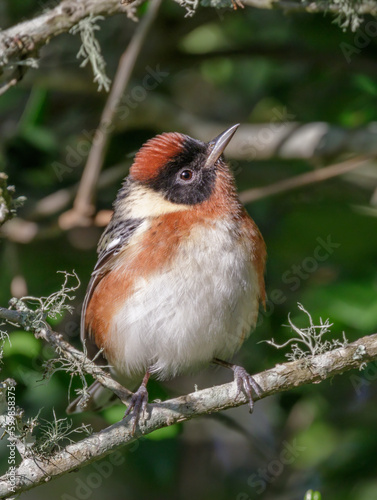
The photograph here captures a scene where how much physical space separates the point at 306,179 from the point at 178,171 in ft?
4.77

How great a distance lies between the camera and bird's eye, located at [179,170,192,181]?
4.82m

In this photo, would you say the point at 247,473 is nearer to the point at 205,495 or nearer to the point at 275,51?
the point at 205,495

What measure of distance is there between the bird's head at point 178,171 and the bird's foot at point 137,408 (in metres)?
1.23

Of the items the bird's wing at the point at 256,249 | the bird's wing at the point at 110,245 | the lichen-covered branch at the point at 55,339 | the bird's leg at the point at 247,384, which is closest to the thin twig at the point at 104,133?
the bird's wing at the point at 110,245

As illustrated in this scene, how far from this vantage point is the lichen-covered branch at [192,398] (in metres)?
3.40

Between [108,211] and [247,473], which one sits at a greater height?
[108,211]

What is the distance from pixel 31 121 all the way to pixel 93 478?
297 centimetres

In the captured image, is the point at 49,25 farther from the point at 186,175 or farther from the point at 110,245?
the point at 110,245

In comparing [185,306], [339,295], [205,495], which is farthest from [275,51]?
[205,495]

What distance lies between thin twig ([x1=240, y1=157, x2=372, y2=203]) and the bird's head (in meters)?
1.05

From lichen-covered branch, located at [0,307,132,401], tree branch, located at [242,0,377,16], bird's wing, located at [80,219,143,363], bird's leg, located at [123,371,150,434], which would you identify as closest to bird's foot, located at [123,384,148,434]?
bird's leg, located at [123,371,150,434]

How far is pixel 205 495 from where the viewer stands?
6391mm

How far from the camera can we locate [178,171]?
482 centimetres

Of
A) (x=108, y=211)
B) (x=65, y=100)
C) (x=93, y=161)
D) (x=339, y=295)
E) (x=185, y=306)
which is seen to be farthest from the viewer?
(x=65, y=100)
